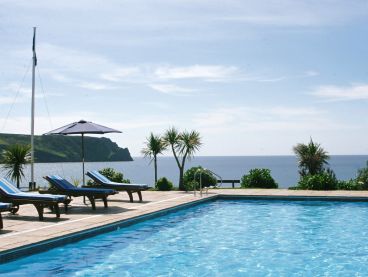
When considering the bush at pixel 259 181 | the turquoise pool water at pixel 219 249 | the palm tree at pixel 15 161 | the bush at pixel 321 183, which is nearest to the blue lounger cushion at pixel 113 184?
the turquoise pool water at pixel 219 249

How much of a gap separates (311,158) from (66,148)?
171158 mm

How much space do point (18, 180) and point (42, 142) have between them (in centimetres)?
17198

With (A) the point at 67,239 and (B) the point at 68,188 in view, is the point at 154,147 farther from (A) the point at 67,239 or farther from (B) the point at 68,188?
(A) the point at 67,239

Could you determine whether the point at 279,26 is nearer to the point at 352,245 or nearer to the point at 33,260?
the point at 352,245

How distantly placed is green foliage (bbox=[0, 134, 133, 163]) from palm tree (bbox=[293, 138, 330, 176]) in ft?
509

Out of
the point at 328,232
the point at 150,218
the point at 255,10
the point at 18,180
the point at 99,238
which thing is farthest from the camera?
the point at 18,180

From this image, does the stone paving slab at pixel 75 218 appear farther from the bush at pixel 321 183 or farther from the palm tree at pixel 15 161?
the palm tree at pixel 15 161

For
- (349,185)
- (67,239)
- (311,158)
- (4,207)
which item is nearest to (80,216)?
(67,239)

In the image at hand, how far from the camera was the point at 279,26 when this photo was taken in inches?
667

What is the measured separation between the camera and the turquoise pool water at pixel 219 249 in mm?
8484

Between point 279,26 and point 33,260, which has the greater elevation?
point 279,26

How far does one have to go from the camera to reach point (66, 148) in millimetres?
189500

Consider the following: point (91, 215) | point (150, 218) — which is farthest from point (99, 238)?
point (150, 218)

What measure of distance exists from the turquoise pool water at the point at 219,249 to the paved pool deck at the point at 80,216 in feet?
1.05
